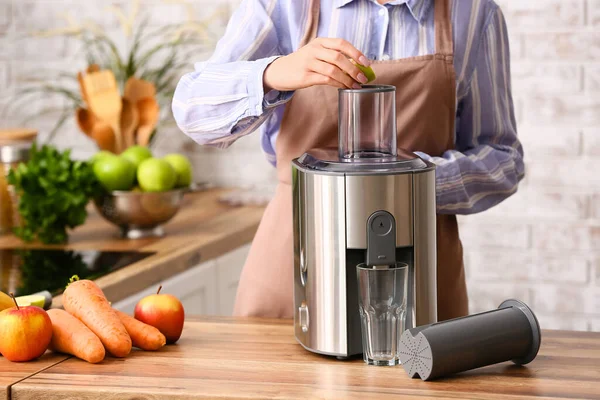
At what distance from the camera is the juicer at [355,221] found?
1.13 m

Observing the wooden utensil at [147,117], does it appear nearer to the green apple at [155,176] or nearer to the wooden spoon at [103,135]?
the wooden spoon at [103,135]

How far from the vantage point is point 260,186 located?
288cm

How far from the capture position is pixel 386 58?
144 cm

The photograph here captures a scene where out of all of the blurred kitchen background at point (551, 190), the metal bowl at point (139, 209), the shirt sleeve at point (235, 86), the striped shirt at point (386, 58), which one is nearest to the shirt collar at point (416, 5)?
the striped shirt at point (386, 58)

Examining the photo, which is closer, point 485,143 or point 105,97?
point 485,143

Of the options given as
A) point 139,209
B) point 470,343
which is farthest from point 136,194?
point 470,343

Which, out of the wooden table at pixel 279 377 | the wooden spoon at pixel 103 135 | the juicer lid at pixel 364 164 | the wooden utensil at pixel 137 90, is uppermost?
the wooden utensil at pixel 137 90

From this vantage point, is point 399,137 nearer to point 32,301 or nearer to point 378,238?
point 378,238

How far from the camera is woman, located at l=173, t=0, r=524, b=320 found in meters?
1.36

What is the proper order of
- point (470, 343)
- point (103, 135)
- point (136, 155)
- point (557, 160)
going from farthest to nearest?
1. point (103, 135)
2. point (557, 160)
3. point (136, 155)
4. point (470, 343)

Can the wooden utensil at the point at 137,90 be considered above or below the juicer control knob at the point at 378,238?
above

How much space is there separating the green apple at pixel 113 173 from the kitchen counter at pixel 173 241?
0.14 meters

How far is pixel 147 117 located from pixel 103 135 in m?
0.14

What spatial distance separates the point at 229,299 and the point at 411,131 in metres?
1.07
